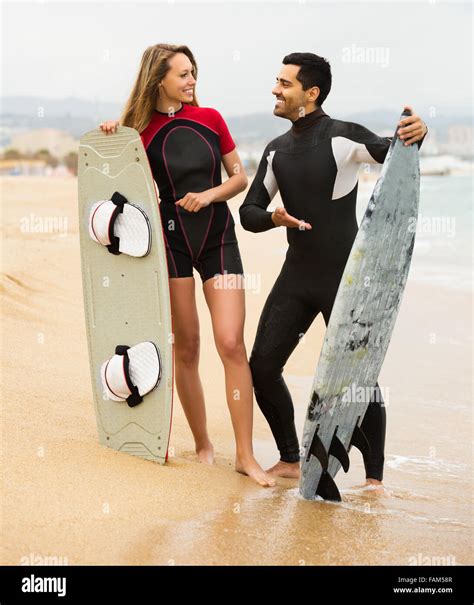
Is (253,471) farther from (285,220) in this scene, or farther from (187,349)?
(285,220)

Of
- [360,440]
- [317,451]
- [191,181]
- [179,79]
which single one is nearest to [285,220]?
[191,181]

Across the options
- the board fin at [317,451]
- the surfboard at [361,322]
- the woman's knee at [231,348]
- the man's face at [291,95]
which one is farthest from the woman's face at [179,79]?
the board fin at [317,451]

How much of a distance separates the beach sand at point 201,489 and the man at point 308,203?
0.53 meters

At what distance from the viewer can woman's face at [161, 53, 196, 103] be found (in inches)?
158

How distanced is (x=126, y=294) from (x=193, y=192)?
0.58 m

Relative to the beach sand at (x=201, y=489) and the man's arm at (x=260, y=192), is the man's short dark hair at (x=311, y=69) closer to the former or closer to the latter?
the man's arm at (x=260, y=192)

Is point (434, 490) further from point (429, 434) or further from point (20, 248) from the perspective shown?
point (20, 248)

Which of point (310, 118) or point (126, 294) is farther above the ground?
point (310, 118)

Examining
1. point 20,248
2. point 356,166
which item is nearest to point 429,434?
point 356,166

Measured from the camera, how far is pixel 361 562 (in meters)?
3.26

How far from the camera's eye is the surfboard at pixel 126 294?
4059mm

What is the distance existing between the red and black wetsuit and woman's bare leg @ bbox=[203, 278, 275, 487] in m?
0.12

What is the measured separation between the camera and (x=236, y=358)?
4109 mm

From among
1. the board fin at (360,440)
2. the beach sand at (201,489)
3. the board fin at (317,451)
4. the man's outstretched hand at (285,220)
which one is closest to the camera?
the beach sand at (201,489)
